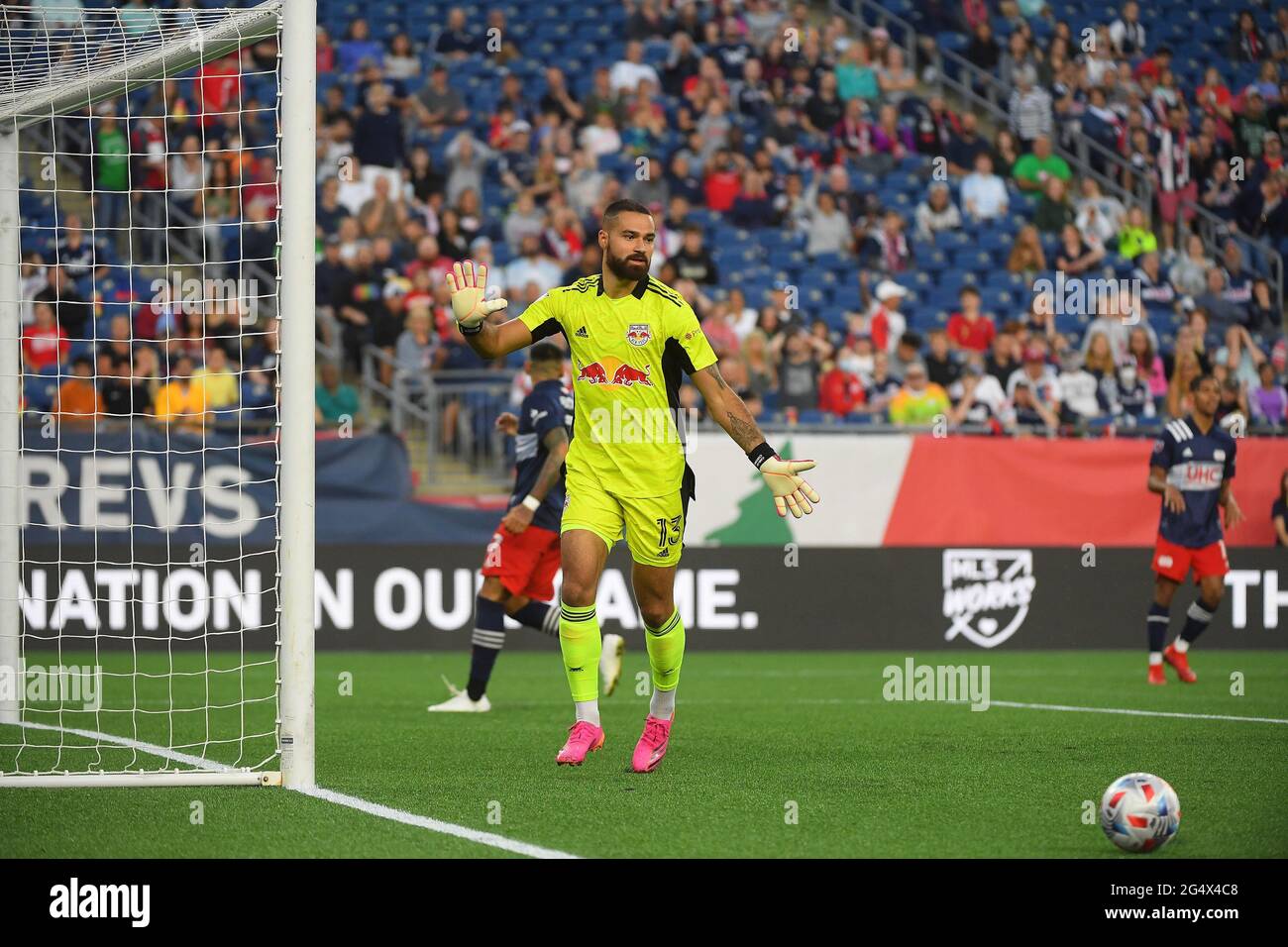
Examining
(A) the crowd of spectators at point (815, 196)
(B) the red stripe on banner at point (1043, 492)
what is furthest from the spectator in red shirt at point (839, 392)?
(B) the red stripe on banner at point (1043, 492)

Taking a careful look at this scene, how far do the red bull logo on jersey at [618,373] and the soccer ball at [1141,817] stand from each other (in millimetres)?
2809

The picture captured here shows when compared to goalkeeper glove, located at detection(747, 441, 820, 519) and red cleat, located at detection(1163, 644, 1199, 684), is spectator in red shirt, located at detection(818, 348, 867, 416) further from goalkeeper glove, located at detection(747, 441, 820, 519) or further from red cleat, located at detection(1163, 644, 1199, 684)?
goalkeeper glove, located at detection(747, 441, 820, 519)

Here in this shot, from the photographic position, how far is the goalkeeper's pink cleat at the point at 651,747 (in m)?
7.16

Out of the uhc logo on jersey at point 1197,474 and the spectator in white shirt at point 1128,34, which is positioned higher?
the spectator in white shirt at point 1128,34

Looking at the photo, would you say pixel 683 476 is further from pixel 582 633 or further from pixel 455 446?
pixel 455 446

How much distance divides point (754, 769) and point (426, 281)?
11588mm

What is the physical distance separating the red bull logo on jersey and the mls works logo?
8527 millimetres

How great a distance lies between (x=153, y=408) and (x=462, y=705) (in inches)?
271

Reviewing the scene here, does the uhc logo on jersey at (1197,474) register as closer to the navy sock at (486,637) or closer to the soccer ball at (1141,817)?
the navy sock at (486,637)

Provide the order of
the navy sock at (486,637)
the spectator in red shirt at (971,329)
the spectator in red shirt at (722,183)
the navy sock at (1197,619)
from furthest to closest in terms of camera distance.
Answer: the spectator in red shirt at (722,183) → the spectator in red shirt at (971,329) → the navy sock at (1197,619) → the navy sock at (486,637)

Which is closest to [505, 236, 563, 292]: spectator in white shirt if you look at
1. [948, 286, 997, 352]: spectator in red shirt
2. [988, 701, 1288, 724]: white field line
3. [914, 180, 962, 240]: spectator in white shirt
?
[948, 286, 997, 352]: spectator in red shirt

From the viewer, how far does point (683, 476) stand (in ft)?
24.2

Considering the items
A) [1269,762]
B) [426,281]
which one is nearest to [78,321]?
[426,281]

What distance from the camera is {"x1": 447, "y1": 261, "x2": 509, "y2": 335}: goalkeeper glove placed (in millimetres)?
6820
